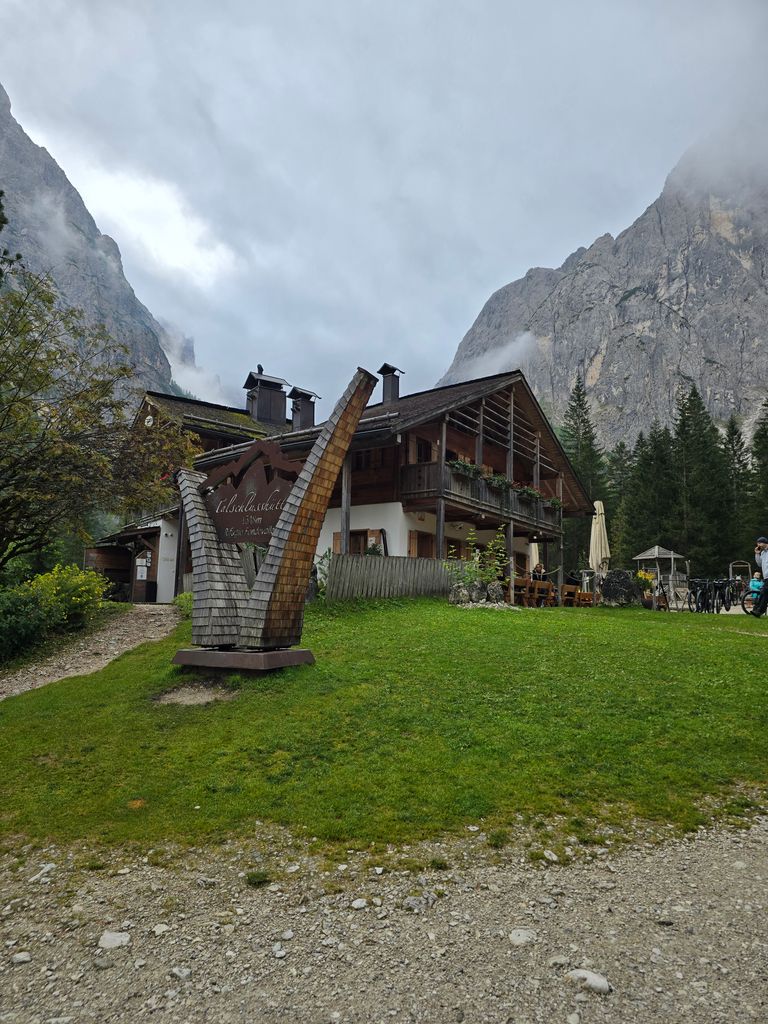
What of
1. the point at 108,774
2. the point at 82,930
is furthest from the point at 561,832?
the point at 108,774

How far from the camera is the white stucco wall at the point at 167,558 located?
81.5ft

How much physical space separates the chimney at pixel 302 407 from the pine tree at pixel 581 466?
26.4m

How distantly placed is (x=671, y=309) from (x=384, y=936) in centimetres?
16421

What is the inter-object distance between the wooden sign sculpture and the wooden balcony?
471 inches

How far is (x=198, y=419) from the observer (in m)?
27.3

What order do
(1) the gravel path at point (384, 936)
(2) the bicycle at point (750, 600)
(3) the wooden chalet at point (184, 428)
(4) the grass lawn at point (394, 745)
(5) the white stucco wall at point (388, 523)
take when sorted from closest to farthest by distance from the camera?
(1) the gravel path at point (384, 936) → (4) the grass lawn at point (394, 745) → (2) the bicycle at point (750, 600) → (5) the white stucco wall at point (388, 523) → (3) the wooden chalet at point (184, 428)

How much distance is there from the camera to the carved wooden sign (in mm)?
8812

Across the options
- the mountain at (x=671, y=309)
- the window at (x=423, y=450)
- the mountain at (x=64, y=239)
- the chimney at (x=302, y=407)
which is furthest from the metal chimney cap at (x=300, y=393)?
the mountain at (x=64, y=239)

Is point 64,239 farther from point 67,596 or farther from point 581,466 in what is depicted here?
point 67,596

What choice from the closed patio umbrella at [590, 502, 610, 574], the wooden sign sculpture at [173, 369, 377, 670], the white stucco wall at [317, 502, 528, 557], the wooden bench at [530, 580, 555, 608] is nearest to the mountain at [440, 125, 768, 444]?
the closed patio umbrella at [590, 502, 610, 574]

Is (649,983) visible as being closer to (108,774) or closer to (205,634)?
(108,774)

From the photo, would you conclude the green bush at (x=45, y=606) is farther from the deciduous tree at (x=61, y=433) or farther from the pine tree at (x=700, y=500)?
the pine tree at (x=700, y=500)

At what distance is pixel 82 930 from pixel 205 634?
5.26 metres

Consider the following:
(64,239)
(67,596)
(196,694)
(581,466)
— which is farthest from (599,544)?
(64,239)
